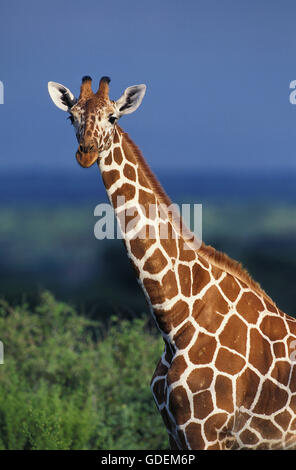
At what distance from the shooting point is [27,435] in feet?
33.5

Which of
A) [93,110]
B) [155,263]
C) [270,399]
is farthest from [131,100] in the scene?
[270,399]

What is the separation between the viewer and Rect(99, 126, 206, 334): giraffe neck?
220 inches

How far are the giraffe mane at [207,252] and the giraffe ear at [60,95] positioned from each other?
0.46 m

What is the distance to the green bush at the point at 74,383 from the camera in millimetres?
10227

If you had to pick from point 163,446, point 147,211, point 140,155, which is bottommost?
point 163,446

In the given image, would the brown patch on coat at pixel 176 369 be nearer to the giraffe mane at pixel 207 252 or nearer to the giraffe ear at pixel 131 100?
the giraffe mane at pixel 207 252

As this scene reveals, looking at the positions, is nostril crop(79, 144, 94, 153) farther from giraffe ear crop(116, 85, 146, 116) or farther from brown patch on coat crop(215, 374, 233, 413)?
brown patch on coat crop(215, 374, 233, 413)

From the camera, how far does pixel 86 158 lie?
516 centimetres

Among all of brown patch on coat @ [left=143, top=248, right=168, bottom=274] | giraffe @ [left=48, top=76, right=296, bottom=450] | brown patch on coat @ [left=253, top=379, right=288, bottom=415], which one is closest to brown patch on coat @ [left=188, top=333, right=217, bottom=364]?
giraffe @ [left=48, top=76, right=296, bottom=450]

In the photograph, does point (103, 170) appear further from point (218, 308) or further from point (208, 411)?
point (208, 411)

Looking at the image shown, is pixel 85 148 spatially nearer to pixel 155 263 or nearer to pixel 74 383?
pixel 155 263

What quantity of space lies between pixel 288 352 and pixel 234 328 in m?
0.47
